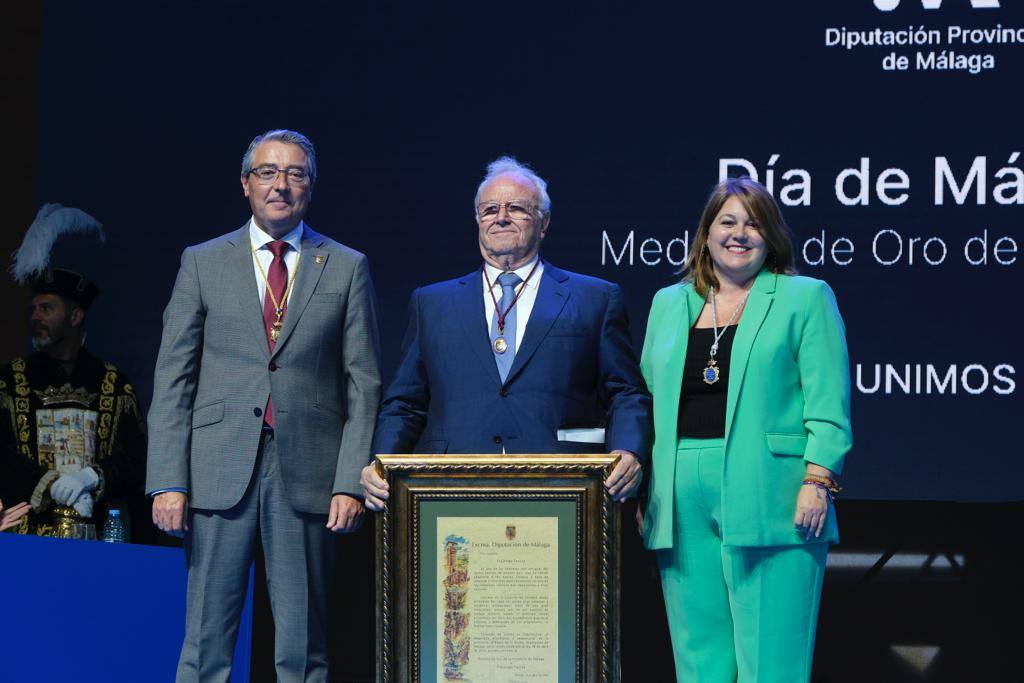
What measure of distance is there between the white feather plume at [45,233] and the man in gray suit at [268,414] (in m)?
1.79

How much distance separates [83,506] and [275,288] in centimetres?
179

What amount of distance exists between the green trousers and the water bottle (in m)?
2.51

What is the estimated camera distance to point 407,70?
5.68m

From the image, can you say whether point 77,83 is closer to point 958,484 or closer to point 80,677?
point 80,677

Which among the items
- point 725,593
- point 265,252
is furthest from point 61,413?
point 725,593

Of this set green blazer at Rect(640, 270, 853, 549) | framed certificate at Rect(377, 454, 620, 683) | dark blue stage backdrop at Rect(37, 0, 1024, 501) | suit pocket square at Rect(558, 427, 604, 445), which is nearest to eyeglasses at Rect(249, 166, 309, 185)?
framed certificate at Rect(377, 454, 620, 683)

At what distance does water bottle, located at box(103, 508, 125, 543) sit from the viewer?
5.44 metres

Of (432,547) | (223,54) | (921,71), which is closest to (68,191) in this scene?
(223,54)

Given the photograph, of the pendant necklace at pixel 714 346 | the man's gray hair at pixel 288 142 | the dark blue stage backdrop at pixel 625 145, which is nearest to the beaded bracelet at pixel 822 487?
the pendant necklace at pixel 714 346

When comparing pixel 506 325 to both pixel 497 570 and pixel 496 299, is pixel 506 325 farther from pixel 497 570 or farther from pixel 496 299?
pixel 497 570

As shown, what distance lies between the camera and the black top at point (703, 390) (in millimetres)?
3691

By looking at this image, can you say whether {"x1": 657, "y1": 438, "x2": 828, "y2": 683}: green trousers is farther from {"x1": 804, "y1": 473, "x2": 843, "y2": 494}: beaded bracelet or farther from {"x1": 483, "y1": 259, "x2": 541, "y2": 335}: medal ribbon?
{"x1": 483, "y1": 259, "x2": 541, "y2": 335}: medal ribbon

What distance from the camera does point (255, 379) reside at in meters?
3.95

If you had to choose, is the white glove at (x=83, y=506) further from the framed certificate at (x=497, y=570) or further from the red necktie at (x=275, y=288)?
the framed certificate at (x=497, y=570)
